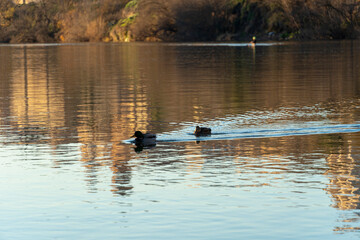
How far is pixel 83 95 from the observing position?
3400cm

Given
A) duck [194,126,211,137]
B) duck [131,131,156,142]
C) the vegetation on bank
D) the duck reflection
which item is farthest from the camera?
the vegetation on bank

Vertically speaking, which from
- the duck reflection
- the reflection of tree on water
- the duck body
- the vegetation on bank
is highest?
the vegetation on bank

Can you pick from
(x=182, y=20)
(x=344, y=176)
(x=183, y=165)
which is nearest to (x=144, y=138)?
(x=183, y=165)

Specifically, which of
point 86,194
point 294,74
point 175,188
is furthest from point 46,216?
point 294,74

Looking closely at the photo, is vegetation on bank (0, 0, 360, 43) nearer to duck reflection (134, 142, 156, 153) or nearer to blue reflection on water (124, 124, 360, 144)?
blue reflection on water (124, 124, 360, 144)

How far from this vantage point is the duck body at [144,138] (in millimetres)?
19042

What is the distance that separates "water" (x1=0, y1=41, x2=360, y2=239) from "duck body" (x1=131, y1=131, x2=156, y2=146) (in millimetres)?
249

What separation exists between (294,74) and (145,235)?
112 ft

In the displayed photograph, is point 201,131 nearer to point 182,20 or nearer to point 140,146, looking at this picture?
point 140,146

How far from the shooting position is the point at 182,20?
122 m

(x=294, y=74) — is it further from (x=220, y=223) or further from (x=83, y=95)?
(x=220, y=223)

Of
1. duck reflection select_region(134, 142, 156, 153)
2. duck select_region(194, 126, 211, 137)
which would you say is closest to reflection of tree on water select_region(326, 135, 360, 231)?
duck select_region(194, 126, 211, 137)

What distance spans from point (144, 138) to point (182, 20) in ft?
343

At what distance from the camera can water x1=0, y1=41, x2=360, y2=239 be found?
1163 cm
